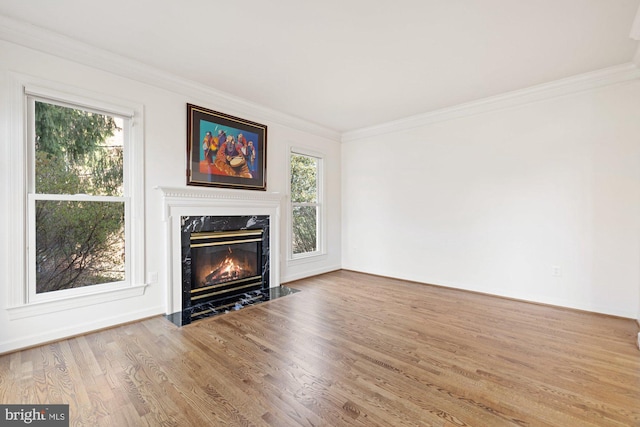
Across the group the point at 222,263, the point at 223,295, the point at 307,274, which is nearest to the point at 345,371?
the point at 223,295

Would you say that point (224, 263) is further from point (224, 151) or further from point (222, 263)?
point (224, 151)

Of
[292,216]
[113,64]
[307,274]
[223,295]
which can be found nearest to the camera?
[113,64]

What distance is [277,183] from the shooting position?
4598mm

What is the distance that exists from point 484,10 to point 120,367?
3942 millimetres

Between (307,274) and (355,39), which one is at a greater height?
(355,39)

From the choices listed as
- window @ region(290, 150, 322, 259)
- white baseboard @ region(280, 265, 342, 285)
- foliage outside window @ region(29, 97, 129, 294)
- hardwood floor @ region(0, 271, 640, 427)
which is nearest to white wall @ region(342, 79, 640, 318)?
hardwood floor @ region(0, 271, 640, 427)

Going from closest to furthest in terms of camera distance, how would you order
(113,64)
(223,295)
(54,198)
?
(54,198) < (113,64) < (223,295)

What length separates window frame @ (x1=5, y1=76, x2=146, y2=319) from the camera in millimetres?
2420

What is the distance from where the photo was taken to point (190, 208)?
3.42m

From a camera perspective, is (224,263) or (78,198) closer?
(78,198)

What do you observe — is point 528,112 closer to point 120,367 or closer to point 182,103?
point 182,103

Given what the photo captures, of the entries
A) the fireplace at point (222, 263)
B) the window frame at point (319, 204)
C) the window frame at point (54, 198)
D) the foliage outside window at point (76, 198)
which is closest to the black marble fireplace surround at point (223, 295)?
the fireplace at point (222, 263)

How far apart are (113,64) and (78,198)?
139 cm

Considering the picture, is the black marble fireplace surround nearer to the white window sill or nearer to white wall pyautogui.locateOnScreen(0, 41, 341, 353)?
white wall pyautogui.locateOnScreen(0, 41, 341, 353)
